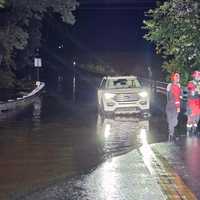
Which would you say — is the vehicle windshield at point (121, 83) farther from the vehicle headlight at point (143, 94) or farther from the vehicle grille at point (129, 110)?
the vehicle grille at point (129, 110)

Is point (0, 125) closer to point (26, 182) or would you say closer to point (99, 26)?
point (26, 182)

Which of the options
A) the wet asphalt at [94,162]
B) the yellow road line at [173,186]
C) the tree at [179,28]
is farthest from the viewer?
the tree at [179,28]

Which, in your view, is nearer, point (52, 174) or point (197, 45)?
point (52, 174)

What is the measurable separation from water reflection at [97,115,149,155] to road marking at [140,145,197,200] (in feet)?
3.34

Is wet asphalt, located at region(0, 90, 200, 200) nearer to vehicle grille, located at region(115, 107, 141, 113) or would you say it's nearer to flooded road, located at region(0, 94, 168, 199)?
flooded road, located at region(0, 94, 168, 199)

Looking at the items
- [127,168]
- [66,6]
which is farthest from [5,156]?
[66,6]

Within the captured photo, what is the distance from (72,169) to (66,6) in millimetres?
26072

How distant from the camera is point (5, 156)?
40.9 feet

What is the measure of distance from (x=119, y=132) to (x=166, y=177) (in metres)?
7.36

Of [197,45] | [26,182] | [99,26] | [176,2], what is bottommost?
[26,182]

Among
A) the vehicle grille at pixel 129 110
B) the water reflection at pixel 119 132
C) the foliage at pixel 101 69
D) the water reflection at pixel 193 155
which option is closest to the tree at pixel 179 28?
the vehicle grille at pixel 129 110

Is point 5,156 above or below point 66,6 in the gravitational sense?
below

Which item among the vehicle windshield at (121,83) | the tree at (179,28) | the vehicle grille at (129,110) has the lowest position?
the vehicle grille at (129,110)

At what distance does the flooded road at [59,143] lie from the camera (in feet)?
33.7
